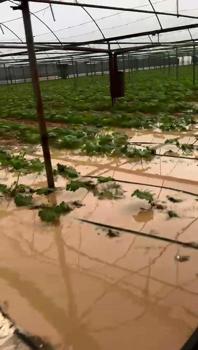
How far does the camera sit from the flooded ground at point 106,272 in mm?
2135

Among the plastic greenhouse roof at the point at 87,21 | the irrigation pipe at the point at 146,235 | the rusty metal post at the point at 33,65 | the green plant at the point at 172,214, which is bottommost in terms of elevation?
the irrigation pipe at the point at 146,235

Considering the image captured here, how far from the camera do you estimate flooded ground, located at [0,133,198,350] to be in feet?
7.00

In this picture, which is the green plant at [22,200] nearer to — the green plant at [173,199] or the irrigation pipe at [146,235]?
the irrigation pipe at [146,235]

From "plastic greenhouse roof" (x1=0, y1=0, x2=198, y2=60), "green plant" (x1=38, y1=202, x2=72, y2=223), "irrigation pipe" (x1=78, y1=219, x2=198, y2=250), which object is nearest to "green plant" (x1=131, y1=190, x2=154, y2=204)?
"irrigation pipe" (x1=78, y1=219, x2=198, y2=250)

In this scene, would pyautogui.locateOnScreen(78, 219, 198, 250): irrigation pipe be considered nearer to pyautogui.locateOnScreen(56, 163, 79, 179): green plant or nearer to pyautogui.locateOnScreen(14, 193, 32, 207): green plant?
pyautogui.locateOnScreen(14, 193, 32, 207): green plant

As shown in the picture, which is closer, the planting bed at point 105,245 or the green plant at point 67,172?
the planting bed at point 105,245

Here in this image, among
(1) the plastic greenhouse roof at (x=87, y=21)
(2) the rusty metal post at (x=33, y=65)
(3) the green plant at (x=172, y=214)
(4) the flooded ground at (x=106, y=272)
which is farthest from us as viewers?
(1) the plastic greenhouse roof at (x=87, y=21)

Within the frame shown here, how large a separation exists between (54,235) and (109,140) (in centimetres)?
316

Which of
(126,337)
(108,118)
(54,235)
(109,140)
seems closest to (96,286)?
(126,337)

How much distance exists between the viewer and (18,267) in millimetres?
2865

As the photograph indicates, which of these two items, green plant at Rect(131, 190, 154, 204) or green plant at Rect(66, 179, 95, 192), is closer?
green plant at Rect(131, 190, 154, 204)

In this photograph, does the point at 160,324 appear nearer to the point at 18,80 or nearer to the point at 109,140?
the point at 109,140

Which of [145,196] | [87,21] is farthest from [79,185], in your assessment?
[87,21]

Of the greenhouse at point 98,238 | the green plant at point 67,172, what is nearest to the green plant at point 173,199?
the greenhouse at point 98,238
